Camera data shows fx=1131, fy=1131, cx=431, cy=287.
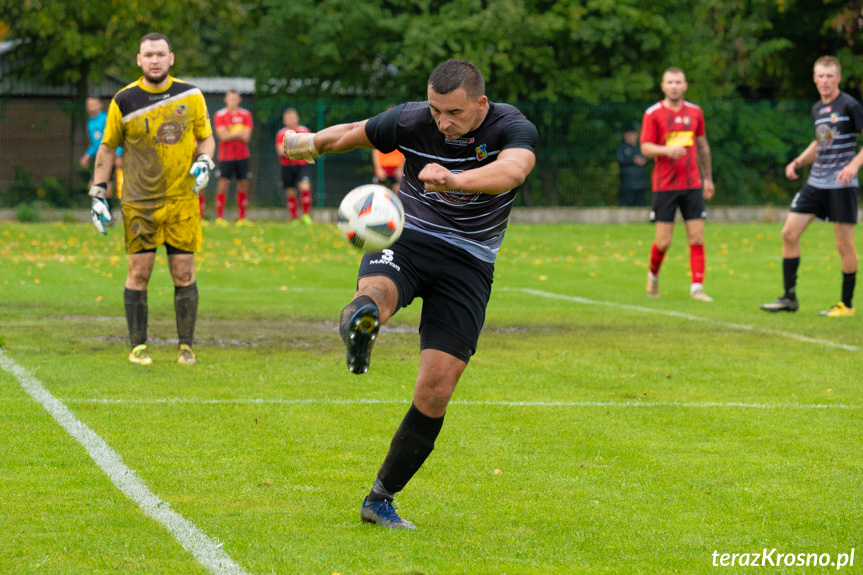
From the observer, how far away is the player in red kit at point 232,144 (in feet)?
70.3

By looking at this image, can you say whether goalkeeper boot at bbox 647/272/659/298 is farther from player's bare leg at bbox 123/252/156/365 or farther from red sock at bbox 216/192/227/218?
red sock at bbox 216/192/227/218

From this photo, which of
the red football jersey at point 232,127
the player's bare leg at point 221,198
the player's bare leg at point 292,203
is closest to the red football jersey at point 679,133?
the red football jersey at point 232,127

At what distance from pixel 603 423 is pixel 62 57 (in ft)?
80.2

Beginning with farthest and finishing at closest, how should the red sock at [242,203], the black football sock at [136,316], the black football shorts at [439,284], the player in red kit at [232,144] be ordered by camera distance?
1. the red sock at [242,203]
2. the player in red kit at [232,144]
3. the black football sock at [136,316]
4. the black football shorts at [439,284]

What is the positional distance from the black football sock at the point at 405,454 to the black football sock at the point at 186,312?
14.2 ft

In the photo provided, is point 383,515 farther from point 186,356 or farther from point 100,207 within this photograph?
point 100,207

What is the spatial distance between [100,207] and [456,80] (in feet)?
14.7

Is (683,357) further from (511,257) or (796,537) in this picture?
(511,257)

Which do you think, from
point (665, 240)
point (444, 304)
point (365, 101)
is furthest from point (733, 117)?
point (444, 304)

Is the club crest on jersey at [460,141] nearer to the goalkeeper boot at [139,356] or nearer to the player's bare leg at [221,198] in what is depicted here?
the goalkeeper boot at [139,356]

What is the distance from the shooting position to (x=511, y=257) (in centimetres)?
1930

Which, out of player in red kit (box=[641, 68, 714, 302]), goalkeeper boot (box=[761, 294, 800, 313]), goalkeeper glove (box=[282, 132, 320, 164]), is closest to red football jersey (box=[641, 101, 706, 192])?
player in red kit (box=[641, 68, 714, 302])

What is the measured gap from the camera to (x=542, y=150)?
25.9 metres

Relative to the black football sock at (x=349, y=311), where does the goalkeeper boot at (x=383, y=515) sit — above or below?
below
